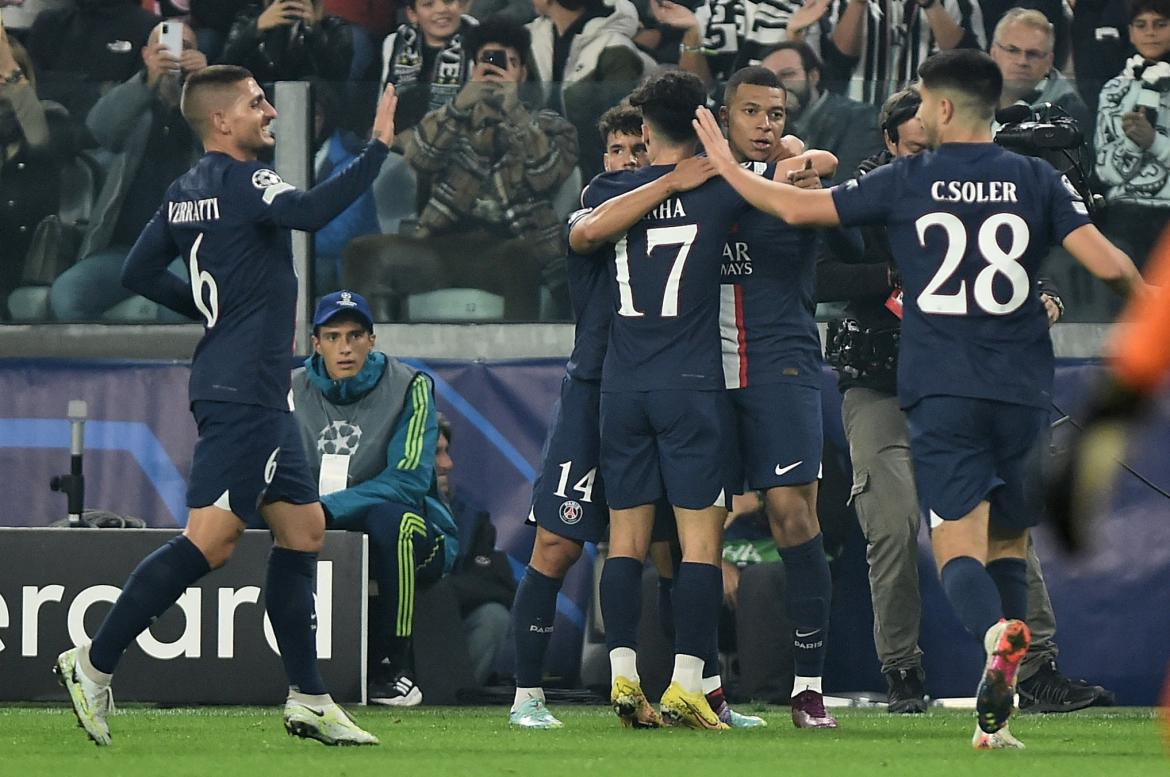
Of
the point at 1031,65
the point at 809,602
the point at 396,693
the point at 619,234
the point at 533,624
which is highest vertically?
the point at 1031,65

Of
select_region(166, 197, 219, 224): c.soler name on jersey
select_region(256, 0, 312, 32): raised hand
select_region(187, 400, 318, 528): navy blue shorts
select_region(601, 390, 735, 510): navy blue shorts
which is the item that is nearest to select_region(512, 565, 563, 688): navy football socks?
select_region(601, 390, 735, 510): navy blue shorts

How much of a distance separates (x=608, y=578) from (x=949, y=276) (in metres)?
1.56

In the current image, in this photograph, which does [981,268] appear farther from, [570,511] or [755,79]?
[570,511]

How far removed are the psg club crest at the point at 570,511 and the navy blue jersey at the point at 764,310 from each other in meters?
0.69

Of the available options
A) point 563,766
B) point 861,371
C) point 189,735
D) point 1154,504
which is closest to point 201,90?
point 189,735

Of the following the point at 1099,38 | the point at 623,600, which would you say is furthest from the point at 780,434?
the point at 1099,38

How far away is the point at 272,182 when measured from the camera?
5.95m

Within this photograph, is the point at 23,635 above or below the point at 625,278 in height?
below

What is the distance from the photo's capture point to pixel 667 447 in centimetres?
635

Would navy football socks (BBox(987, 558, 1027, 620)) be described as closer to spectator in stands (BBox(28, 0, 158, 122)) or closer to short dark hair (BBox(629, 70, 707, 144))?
short dark hair (BBox(629, 70, 707, 144))

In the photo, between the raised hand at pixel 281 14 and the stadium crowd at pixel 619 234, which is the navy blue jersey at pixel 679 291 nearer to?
the stadium crowd at pixel 619 234

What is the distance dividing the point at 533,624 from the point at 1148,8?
4361mm

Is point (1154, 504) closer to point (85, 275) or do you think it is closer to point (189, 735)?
point (189, 735)

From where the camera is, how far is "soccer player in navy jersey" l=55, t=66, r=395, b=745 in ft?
19.0
